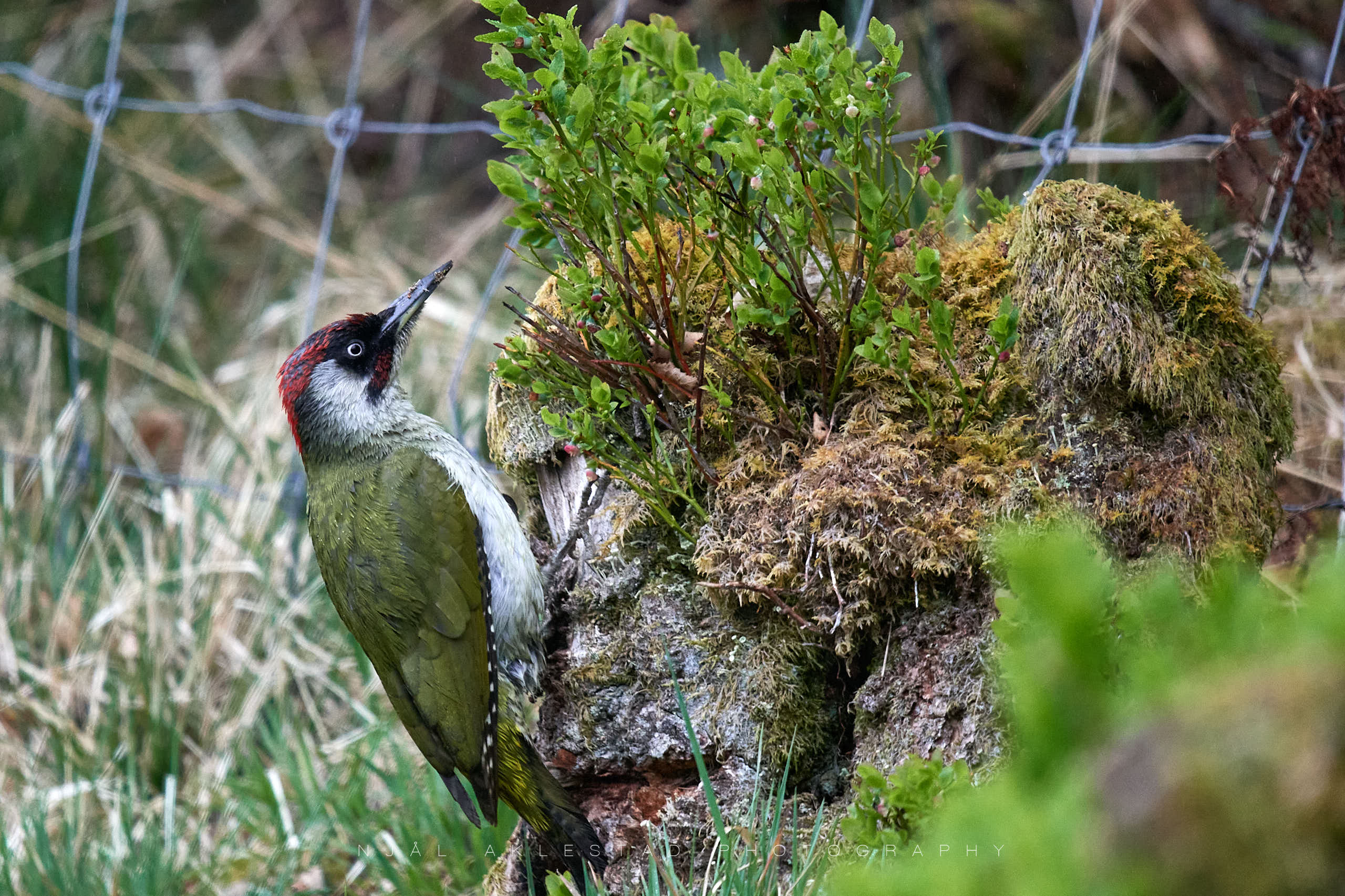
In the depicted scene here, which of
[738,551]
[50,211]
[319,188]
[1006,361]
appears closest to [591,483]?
[738,551]

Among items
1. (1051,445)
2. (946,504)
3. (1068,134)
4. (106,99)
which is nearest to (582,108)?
(946,504)

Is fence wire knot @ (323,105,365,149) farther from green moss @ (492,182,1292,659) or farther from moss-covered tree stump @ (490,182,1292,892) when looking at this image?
moss-covered tree stump @ (490,182,1292,892)

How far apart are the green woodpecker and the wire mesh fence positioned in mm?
528

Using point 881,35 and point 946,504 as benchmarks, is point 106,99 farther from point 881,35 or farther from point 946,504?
point 946,504

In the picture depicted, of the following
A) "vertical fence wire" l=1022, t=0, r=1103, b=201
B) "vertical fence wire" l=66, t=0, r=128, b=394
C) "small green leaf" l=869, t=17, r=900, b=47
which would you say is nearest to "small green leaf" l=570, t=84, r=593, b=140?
"small green leaf" l=869, t=17, r=900, b=47

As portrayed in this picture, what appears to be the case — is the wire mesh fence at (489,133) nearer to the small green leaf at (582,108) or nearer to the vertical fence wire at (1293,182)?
the vertical fence wire at (1293,182)

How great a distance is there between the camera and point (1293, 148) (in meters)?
3.19

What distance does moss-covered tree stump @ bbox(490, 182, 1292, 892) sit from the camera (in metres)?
2.30

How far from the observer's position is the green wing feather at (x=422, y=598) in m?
2.95

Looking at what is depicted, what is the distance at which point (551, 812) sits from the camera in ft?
8.55

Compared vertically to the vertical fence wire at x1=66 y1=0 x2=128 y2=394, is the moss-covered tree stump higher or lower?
lower

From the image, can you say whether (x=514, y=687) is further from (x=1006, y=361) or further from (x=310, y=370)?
(x=1006, y=361)

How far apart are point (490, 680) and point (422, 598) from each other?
0.31 metres

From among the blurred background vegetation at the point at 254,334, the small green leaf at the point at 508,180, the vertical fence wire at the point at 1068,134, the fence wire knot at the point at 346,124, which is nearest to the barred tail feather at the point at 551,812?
the blurred background vegetation at the point at 254,334
